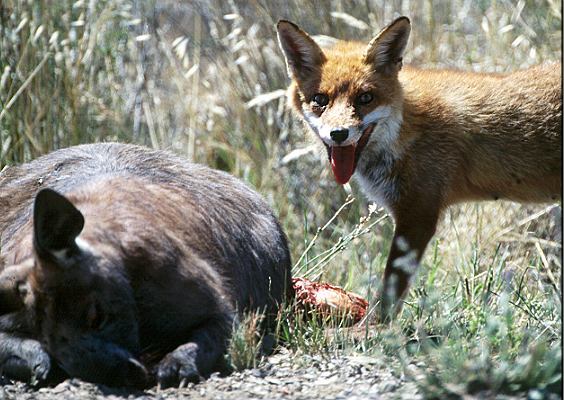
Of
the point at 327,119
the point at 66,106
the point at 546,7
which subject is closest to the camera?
the point at 327,119

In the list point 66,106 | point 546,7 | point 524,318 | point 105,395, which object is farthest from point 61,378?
point 546,7

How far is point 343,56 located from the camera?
6.68 metres

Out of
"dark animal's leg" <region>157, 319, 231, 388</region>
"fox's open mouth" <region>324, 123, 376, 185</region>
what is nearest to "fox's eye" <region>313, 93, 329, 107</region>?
"fox's open mouth" <region>324, 123, 376, 185</region>

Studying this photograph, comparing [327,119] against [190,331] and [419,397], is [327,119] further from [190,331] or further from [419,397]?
[419,397]

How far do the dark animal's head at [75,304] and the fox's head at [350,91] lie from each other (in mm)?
2248

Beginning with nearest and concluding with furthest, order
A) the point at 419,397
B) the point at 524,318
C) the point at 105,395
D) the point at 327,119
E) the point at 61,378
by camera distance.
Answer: the point at 419,397 → the point at 105,395 → the point at 61,378 → the point at 524,318 → the point at 327,119

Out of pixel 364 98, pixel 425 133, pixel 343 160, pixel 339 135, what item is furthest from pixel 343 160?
pixel 425 133

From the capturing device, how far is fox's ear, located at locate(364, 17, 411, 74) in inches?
253

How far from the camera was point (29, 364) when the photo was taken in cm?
432

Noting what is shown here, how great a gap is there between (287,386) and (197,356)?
43cm

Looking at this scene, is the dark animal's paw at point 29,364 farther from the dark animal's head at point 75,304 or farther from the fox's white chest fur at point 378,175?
the fox's white chest fur at point 378,175

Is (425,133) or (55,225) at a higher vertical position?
(55,225)

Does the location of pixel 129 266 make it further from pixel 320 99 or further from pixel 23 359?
pixel 320 99

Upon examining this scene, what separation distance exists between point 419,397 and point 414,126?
297cm
